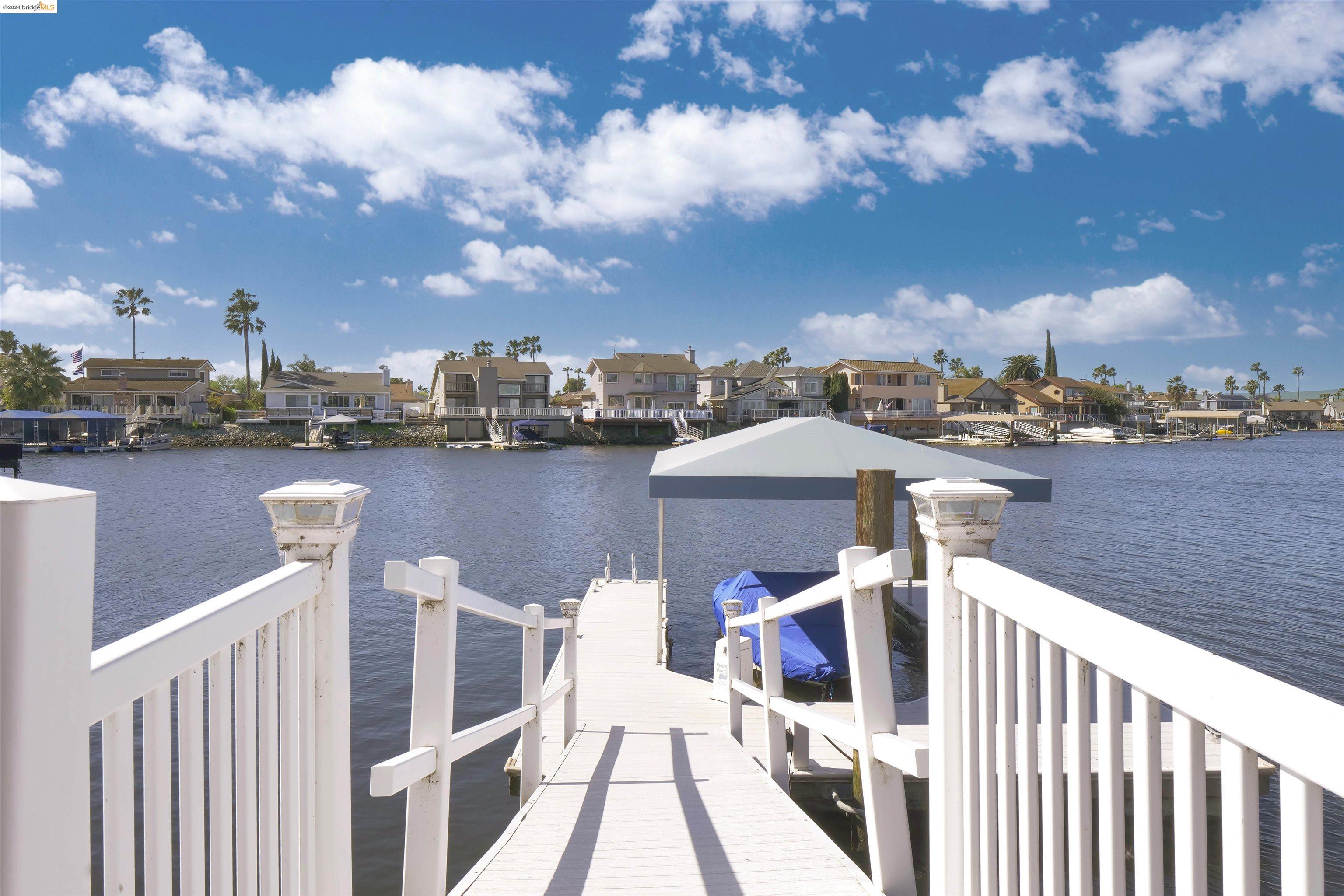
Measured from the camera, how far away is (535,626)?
4980mm

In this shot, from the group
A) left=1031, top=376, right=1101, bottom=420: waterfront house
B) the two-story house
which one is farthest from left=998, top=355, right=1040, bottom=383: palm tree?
the two-story house

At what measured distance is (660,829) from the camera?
412 cm

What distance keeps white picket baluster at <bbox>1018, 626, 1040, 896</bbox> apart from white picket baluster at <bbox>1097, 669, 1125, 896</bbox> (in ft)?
0.84

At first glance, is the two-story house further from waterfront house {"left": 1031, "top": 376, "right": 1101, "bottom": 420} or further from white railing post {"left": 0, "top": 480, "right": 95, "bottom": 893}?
waterfront house {"left": 1031, "top": 376, "right": 1101, "bottom": 420}

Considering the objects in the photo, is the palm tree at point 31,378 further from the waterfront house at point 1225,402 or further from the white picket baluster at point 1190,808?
the waterfront house at point 1225,402

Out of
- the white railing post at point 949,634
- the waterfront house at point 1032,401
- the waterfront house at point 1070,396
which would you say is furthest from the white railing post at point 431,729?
the waterfront house at point 1070,396

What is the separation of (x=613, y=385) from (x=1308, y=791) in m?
78.2

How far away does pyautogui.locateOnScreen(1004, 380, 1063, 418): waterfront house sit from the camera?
98.8 metres

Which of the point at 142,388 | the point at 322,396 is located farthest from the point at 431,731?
the point at 142,388

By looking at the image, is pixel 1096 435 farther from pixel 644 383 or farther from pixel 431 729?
pixel 431 729

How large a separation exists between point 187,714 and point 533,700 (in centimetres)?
355

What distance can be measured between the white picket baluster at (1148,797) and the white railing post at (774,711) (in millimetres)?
3345

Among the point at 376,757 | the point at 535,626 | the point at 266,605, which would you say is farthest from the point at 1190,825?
the point at 376,757

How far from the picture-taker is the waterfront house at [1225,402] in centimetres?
13588
